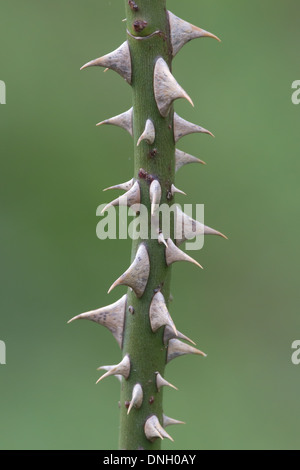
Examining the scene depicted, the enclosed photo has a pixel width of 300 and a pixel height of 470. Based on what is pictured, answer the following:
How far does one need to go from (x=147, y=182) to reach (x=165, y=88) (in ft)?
0.23

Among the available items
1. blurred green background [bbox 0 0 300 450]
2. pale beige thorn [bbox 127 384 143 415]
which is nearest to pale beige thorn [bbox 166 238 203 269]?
pale beige thorn [bbox 127 384 143 415]

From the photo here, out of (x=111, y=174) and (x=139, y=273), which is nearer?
(x=139, y=273)

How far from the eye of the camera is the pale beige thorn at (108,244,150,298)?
1.69 ft

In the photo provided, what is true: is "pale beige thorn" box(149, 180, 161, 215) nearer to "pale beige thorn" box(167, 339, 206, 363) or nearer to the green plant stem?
the green plant stem

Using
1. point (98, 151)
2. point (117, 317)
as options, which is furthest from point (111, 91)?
point (117, 317)

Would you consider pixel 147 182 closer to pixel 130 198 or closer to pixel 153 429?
pixel 130 198

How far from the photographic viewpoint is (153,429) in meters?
0.55

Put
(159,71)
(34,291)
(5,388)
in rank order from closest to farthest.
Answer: (159,71) < (5,388) < (34,291)

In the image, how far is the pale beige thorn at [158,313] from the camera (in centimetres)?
52

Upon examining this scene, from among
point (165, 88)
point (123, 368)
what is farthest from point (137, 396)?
point (165, 88)

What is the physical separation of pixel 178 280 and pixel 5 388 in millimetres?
550

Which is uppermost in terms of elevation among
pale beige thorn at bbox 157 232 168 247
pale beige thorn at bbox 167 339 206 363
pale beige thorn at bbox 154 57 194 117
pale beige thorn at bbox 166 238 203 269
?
pale beige thorn at bbox 154 57 194 117

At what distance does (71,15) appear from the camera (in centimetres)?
196

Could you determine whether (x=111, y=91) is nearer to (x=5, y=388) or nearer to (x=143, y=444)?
(x=5, y=388)
